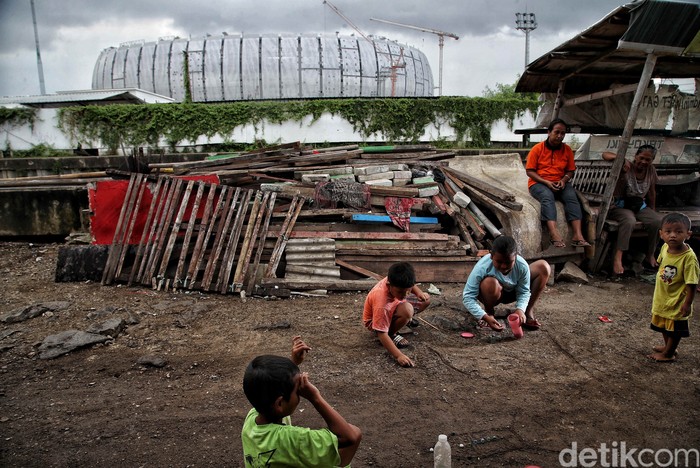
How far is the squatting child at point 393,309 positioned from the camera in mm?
3953

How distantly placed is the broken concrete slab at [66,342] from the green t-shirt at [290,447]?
337 centimetres

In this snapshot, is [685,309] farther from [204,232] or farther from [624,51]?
[204,232]

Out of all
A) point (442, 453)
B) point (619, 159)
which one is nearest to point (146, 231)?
point (442, 453)

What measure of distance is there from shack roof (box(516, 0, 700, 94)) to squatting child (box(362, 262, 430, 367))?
4831 mm

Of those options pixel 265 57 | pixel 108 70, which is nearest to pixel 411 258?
pixel 265 57

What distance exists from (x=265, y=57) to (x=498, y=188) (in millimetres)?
16096

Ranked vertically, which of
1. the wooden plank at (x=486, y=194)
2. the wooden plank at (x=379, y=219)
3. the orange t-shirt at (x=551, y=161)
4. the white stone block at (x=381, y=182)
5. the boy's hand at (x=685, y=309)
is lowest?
the boy's hand at (x=685, y=309)

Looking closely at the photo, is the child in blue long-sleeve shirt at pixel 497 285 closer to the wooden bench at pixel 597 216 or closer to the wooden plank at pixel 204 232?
the wooden bench at pixel 597 216

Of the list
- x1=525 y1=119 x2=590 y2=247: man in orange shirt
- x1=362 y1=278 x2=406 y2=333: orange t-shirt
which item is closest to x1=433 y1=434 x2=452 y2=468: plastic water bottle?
x1=362 y1=278 x2=406 y2=333: orange t-shirt

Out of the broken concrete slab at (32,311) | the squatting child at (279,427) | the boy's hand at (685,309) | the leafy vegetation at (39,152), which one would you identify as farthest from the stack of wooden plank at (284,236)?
the leafy vegetation at (39,152)

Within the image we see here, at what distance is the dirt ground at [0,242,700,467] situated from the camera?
299 centimetres

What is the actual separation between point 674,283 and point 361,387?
112 inches

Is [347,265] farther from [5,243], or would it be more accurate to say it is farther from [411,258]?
[5,243]

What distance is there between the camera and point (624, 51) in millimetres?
7062
